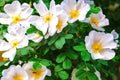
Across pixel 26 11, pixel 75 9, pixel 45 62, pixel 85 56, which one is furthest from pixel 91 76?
pixel 26 11

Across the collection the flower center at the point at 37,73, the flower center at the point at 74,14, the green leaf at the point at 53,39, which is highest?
the flower center at the point at 74,14

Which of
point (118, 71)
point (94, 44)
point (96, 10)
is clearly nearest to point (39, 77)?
point (94, 44)

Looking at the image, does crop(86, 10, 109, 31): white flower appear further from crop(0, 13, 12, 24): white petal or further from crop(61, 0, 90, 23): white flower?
crop(0, 13, 12, 24): white petal

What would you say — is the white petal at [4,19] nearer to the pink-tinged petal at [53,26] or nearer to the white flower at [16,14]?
the white flower at [16,14]

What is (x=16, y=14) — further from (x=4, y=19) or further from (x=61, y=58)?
(x=61, y=58)

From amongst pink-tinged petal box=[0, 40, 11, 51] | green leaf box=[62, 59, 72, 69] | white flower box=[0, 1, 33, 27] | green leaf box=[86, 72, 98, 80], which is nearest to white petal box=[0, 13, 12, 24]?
white flower box=[0, 1, 33, 27]

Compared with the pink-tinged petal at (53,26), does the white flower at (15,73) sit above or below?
below

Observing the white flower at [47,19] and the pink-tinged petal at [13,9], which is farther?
the pink-tinged petal at [13,9]

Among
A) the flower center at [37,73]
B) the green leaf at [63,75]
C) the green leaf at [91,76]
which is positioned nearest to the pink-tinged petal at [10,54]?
the flower center at [37,73]
